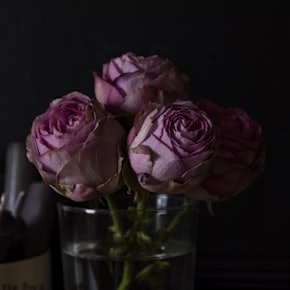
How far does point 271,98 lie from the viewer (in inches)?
30.7

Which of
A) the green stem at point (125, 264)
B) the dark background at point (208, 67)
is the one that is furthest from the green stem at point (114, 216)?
the dark background at point (208, 67)

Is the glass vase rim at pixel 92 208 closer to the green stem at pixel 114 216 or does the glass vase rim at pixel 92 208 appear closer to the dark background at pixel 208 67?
the green stem at pixel 114 216

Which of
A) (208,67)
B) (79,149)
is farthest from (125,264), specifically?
(208,67)

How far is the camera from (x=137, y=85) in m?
0.57

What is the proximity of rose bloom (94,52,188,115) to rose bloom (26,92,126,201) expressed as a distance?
0.03 m

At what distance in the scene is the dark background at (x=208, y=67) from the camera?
780 millimetres

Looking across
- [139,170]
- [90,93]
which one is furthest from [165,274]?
[90,93]

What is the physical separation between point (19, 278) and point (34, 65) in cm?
25

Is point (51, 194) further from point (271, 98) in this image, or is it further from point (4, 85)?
point (271, 98)

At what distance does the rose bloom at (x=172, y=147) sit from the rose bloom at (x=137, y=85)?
1.4 inches

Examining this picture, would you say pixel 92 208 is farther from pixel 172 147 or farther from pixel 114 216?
pixel 172 147

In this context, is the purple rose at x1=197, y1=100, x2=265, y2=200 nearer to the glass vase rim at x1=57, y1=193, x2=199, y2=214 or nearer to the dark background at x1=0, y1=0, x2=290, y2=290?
the glass vase rim at x1=57, y1=193, x2=199, y2=214

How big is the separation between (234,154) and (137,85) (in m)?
0.10

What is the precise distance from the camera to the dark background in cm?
78
